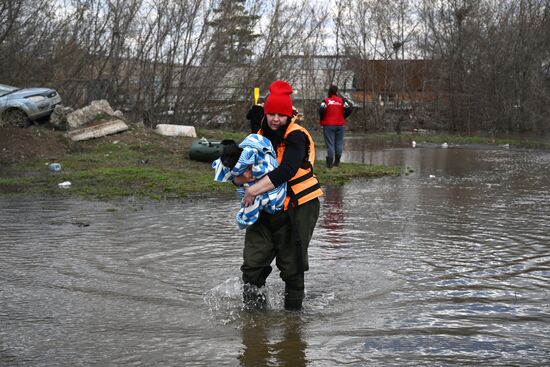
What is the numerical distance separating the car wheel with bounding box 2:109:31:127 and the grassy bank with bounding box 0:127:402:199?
2197mm

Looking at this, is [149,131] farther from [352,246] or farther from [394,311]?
[394,311]

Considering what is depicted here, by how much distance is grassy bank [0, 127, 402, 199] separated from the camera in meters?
12.2

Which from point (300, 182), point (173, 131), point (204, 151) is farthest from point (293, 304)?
point (173, 131)

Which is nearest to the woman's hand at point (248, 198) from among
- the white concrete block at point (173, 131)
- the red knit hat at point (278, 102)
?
the red knit hat at point (278, 102)

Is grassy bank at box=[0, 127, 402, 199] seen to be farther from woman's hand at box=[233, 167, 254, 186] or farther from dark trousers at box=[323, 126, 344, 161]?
woman's hand at box=[233, 167, 254, 186]

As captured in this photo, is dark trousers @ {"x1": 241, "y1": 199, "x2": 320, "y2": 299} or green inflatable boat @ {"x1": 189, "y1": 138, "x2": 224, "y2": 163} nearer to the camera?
dark trousers @ {"x1": 241, "y1": 199, "x2": 320, "y2": 299}

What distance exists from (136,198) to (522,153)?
1364 centimetres

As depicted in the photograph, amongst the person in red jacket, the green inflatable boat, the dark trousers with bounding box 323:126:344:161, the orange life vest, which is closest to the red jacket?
the person in red jacket

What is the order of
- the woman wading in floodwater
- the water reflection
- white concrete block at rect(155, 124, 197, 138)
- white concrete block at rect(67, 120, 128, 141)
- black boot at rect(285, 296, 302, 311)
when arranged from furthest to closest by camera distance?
white concrete block at rect(155, 124, 197, 138), white concrete block at rect(67, 120, 128, 141), black boot at rect(285, 296, 302, 311), the woman wading in floodwater, the water reflection

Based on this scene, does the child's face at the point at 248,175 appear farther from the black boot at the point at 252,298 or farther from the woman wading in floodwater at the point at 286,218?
the black boot at the point at 252,298

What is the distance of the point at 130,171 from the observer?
13.9 metres

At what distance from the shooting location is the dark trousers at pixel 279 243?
18.3 ft

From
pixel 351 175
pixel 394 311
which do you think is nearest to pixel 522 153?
pixel 351 175

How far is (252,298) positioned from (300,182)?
94cm
